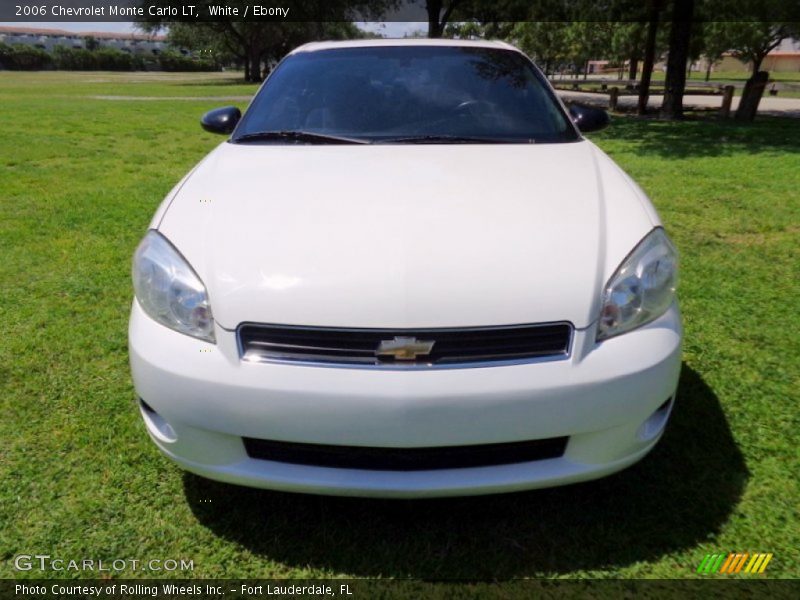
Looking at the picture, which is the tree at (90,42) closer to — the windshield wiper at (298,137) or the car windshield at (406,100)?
the car windshield at (406,100)

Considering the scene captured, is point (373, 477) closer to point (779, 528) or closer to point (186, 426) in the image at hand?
point (186, 426)

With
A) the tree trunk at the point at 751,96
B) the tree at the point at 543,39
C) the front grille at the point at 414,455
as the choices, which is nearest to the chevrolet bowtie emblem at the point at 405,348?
the front grille at the point at 414,455

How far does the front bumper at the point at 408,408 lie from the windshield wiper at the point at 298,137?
116 cm

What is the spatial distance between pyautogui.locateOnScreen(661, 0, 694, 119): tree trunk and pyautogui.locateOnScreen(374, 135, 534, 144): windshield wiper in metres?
11.9

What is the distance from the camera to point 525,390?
1573 mm

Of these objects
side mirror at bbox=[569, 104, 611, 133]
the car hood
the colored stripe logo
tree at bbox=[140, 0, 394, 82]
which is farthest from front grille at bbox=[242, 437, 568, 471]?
tree at bbox=[140, 0, 394, 82]

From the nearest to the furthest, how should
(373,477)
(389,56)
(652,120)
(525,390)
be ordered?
(525,390) < (373,477) < (389,56) < (652,120)

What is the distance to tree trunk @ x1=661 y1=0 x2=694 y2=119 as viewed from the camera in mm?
12422

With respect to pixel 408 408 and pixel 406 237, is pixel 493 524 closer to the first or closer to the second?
pixel 408 408

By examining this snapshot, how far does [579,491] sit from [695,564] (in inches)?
16.3

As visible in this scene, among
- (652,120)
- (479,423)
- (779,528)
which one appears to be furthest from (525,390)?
(652,120)

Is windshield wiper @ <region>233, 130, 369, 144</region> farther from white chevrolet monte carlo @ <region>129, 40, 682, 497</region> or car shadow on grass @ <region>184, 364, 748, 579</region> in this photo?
car shadow on grass @ <region>184, 364, 748, 579</region>

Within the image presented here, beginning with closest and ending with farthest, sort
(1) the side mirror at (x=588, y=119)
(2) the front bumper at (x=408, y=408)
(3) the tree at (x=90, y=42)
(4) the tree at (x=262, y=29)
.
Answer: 1. (2) the front bumper at (x=408, y=408)
2. (1) the side mirror at (x=588, y=119)
3. (4) the tree at (x=262, y=29)
4. (3) the tree at (x=90, y=42)

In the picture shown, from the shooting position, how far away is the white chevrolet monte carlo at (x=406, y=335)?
5.22 ft
